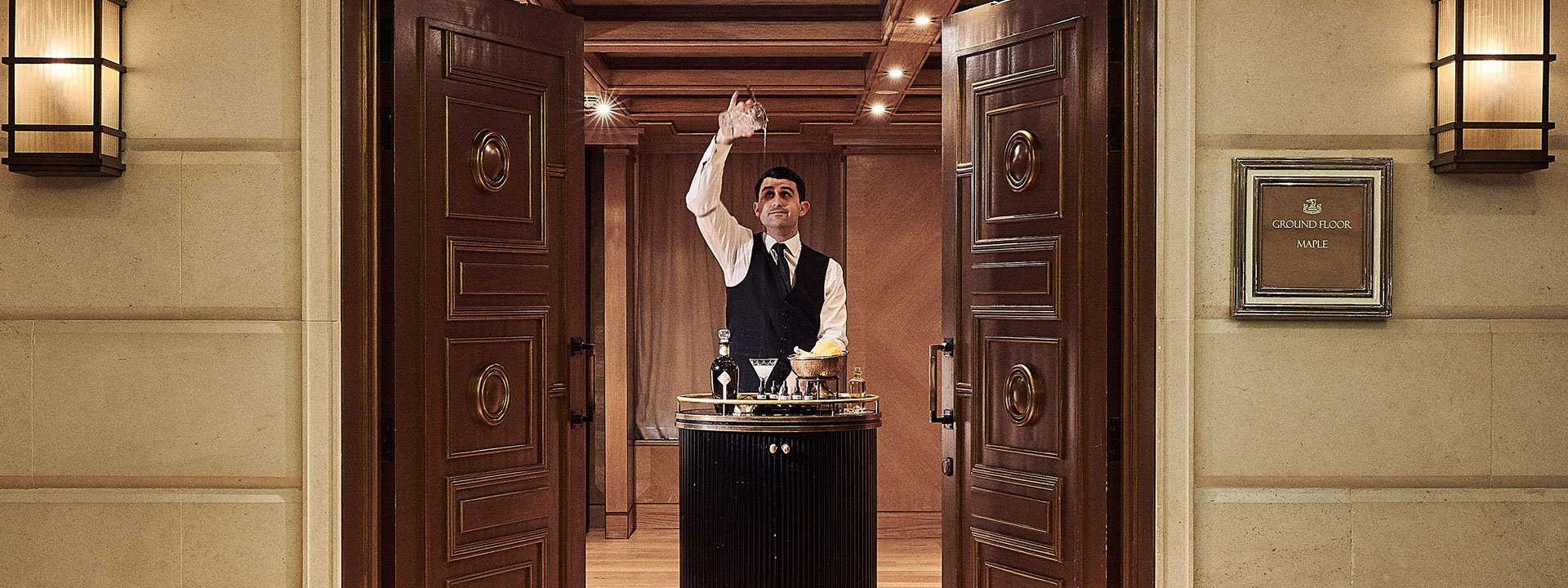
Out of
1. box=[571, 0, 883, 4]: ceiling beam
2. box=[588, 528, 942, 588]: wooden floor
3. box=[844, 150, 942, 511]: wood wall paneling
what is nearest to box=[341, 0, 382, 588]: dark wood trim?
box=[571, 0, 883, 4]: ceiling beam

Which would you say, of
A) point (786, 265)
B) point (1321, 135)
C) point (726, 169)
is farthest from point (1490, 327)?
point (726, 169)

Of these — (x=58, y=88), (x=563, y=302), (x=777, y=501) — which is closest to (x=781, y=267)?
(x=777, y=501)

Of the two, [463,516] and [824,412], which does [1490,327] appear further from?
[463,516]

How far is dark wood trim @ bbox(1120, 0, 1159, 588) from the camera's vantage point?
8.64 feet

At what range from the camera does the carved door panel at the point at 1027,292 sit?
2.76 m

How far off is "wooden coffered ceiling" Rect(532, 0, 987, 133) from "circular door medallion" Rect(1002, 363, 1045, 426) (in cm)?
144

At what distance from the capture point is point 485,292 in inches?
113

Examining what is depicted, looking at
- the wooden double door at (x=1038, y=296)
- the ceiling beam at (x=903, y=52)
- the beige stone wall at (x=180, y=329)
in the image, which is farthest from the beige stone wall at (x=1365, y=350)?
the beige stone wall at (x=180, y=329)

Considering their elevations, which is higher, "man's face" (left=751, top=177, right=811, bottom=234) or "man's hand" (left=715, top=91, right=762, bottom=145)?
"man's hand" (left=715, top=91, right=762, bottom=145)

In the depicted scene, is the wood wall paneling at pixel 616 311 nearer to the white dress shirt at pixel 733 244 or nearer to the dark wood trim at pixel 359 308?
the white dress shirt at pixel 733 244

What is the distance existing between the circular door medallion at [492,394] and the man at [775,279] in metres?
2.05

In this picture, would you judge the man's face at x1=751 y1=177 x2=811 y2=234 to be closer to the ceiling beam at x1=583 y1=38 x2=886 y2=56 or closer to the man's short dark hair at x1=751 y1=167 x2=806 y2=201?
the man's short dark hair at x1=751 y1=167 x2=806 y2=201

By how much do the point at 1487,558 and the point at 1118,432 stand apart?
90 centimetres

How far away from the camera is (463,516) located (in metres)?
2.85
